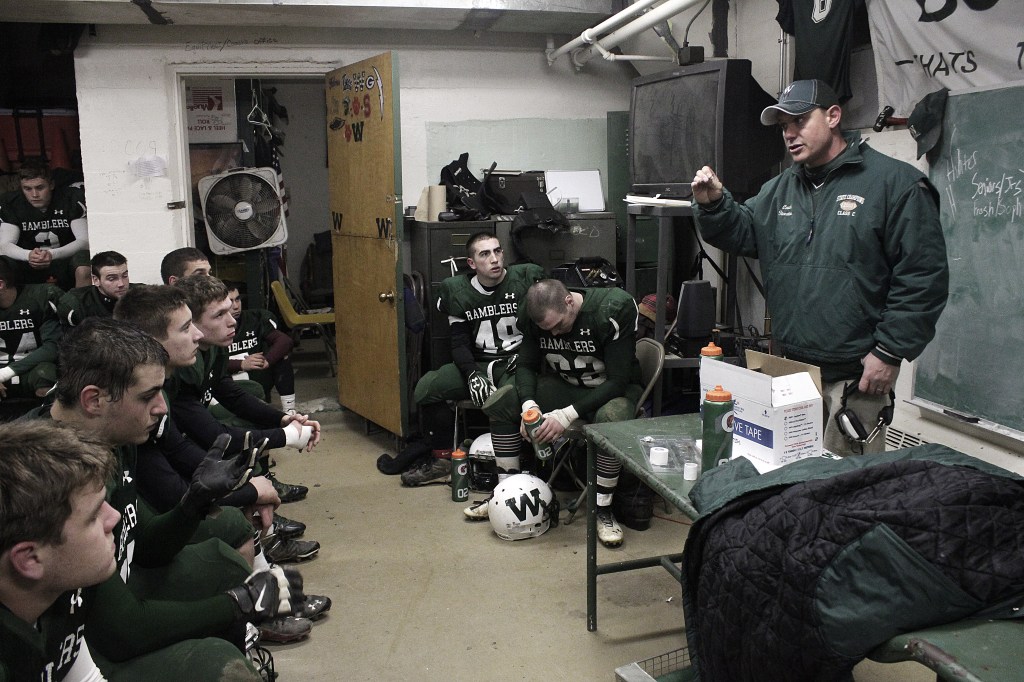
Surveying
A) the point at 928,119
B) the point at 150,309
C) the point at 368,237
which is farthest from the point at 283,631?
the point at 928,119

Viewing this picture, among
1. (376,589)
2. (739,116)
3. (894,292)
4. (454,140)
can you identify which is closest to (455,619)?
(376,589)

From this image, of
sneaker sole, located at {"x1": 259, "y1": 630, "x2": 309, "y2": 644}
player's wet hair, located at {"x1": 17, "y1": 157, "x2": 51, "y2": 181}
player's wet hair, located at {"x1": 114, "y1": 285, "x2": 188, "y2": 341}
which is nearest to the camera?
player's wet hair, located at {"x1": 114, "y1": 285, "x2": 188, "y2": 341}

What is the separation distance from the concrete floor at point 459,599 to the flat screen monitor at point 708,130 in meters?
1.70

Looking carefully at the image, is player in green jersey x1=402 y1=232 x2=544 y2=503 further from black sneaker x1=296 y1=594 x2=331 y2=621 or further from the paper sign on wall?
the paper sign on wall

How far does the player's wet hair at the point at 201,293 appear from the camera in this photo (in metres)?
3.13

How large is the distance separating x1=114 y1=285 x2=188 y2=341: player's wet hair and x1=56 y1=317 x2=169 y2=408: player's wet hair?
50cm

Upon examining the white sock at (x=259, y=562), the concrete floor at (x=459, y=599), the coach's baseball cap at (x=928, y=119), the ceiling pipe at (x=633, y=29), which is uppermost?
the ceiling pipe at (x=633, y=29)

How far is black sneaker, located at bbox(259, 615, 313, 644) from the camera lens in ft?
9.71

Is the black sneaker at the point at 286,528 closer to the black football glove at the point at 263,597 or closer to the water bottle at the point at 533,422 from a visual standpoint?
the water bottle at the point at 533,422

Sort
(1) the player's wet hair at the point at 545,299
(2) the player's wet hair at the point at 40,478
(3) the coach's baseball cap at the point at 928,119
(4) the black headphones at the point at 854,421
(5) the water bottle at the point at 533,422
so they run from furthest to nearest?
1. (1) the player's wet hair at the point at 545,299
2. (5) the water bottle at the point at 533,422
3. (3) the coach's baseball cap at the point at 928,119
4. (4) the black headphones at the point at 854,421
5. (2) the player's wet hair at the point at 40,478

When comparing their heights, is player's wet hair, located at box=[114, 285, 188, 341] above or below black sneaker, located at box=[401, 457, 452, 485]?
Answer: above

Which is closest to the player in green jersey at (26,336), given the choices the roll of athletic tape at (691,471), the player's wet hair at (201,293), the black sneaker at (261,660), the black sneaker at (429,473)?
the player's wet hair at (201,293)

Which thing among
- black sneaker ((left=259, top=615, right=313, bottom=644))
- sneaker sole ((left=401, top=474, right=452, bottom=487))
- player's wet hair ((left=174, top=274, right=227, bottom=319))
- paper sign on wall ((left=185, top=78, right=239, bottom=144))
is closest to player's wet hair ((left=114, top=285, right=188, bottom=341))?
player's wet hair ((left=174, top=274, right=227, bottom=319))

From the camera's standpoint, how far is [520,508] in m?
3.70
